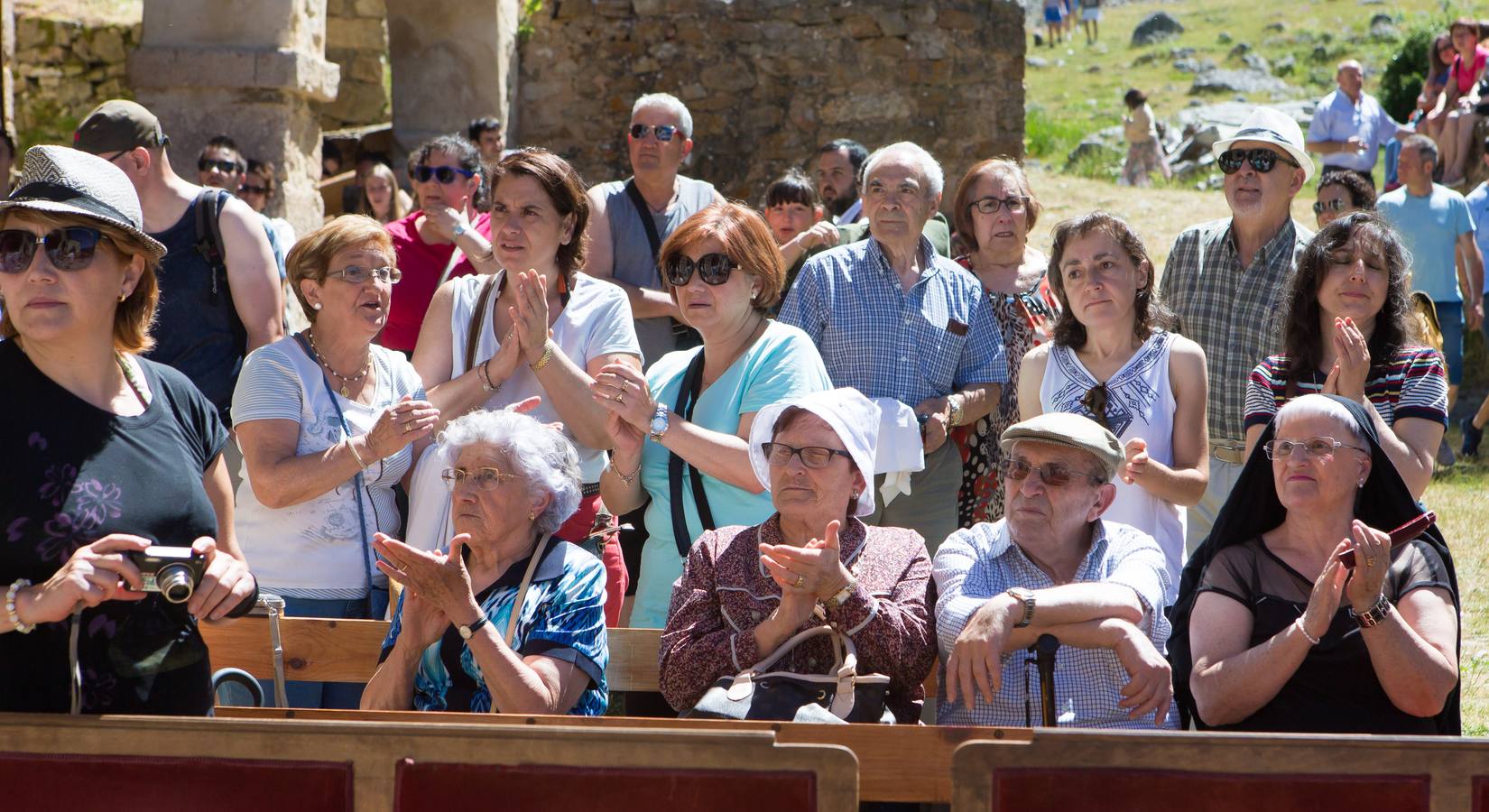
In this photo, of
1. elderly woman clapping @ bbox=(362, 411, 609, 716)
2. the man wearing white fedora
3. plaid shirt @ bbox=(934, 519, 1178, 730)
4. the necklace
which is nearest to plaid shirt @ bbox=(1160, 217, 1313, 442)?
the man wearing white fedora

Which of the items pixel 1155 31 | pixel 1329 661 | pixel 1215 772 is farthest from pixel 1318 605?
pixel 1155 31

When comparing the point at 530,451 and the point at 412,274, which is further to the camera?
the point at 412,274

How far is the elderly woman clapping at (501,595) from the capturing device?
9.81ft

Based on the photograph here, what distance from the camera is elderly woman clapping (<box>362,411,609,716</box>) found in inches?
118

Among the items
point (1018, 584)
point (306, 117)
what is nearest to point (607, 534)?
point (1018, 584)

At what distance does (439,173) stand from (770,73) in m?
4.95

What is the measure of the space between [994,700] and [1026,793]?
0.72 m

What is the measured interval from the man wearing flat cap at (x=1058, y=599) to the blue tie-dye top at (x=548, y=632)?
77cm

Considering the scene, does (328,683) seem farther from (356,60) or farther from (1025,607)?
(356,60)

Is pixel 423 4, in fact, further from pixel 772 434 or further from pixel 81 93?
pixel 772 434

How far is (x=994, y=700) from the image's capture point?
3195mm

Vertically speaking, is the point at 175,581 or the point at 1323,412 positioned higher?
the point at 1323,412

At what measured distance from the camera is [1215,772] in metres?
2.48

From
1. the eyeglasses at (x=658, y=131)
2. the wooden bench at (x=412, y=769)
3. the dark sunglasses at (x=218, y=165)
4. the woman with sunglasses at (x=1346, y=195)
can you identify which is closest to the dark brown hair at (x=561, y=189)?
the eyeglasses at (x=658, y=131)
